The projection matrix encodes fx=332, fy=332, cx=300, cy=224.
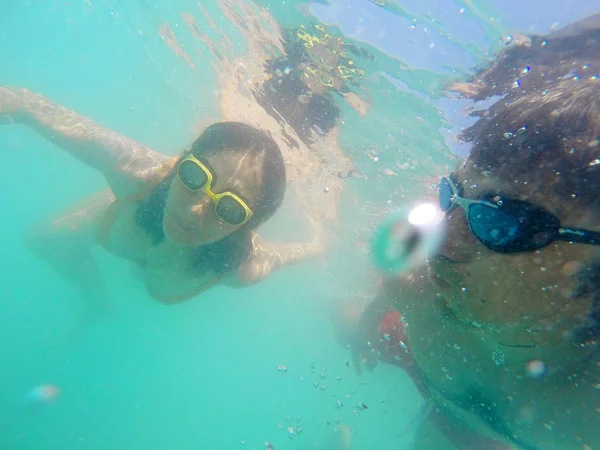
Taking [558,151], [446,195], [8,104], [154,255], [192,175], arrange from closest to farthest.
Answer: [558,151] < [446,195] < [192,175] < [8,104] < [154,255]

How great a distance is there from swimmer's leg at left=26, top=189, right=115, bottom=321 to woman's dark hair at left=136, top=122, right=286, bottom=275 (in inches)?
158

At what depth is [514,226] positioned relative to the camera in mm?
1815

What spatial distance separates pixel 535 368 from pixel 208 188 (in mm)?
3854

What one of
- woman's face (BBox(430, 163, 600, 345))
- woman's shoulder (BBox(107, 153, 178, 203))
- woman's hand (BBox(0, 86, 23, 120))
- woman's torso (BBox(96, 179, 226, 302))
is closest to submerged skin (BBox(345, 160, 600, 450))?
woman's face (BBox(430, 163, 600, 345))

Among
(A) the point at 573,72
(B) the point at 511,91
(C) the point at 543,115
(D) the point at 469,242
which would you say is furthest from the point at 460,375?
(B) the point at 511,91

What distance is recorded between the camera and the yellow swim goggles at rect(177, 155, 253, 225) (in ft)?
14.3

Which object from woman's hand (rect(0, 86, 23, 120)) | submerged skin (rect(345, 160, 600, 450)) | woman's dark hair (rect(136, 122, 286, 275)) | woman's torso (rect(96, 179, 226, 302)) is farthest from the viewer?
woman's hand (rect(0, 86, 23, 120))

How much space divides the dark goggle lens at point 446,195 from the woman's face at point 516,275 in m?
0.09

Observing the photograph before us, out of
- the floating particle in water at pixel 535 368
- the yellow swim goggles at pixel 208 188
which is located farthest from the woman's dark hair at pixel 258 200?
the floating particle in water at pixel 535 368

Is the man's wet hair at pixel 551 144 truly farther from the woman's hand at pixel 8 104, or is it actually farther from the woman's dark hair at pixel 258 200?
the woman's hand at pixel 8 104

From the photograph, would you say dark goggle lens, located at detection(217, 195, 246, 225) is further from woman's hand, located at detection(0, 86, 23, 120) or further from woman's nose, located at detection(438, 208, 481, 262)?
woman's hand, located at detection(0, 86, 23, 120)

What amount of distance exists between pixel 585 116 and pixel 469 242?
33.4 inches


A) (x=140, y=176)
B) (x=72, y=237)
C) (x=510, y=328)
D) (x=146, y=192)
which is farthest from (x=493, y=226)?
(x=72, y=237)

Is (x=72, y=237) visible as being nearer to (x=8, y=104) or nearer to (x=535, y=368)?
(x=8, y=104)
